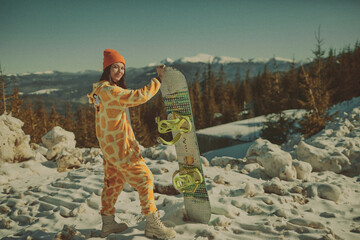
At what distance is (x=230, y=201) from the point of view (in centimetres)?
360

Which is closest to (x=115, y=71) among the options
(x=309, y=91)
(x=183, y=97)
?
(x=183, y=97)

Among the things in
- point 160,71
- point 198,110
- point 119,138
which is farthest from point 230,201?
point 198,110

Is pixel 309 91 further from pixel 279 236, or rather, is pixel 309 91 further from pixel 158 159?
pixel 279 236

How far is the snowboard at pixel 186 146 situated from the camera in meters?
2.86

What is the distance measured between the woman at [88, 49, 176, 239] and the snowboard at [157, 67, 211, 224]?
26cm

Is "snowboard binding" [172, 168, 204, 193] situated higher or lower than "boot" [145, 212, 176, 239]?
higher

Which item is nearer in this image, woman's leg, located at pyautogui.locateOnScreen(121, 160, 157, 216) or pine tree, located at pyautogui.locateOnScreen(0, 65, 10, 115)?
woman's leg, located at pyautogui.locateOnScreen(121, 160, 157, 216)

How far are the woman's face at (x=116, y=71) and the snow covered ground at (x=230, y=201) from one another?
194cm

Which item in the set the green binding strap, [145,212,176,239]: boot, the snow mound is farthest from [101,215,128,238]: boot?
the snow mound

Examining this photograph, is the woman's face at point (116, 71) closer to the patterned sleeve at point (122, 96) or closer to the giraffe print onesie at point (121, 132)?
the giraffe print onesie at point (121, 132)

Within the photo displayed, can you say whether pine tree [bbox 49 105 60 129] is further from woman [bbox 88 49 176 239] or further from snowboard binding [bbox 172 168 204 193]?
snowboard binding [bbox 172 168 204 193]

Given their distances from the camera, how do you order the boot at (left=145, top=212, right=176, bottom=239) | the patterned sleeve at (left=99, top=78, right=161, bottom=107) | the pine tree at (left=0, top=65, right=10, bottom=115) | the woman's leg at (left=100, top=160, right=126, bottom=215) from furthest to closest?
the pine tree at (left=0, top=65, right=10, bottom=115) < the woman's leg at (left=100, top=160, right=126, bottom=215) < the boot at (left=145, top=212, right=176, bottom=239) < the patterned sleeve at (left=99, top=78, right=161, bottom=107)

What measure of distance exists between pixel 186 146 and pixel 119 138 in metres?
0.91

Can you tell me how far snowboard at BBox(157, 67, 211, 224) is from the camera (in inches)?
112
